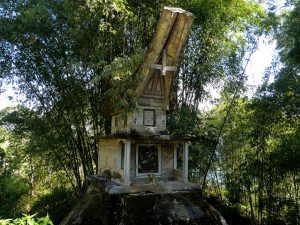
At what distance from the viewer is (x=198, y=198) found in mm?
6098

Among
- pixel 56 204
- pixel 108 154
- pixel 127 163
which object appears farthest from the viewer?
pixel 56 204

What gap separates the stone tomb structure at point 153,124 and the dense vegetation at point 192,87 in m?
0.44

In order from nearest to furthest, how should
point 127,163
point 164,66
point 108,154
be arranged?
point 127,163 < point 164,66 < point 108,154

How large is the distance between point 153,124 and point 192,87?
2206mm

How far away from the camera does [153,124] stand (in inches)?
239

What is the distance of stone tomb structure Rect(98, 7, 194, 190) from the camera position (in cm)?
541

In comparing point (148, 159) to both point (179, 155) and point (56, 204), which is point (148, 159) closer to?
point (179, 155)

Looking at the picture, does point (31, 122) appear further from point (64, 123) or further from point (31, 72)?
point (31, 72)

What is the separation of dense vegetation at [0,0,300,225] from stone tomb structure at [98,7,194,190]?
439mm

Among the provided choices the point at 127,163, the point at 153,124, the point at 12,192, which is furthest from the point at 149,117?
the point at 12,192

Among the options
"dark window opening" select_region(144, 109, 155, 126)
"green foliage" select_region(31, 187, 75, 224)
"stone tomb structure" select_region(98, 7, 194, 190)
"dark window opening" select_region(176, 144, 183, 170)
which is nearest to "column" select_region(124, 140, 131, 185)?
"stone tomb structure" select_region(98, 7, 194, 190)

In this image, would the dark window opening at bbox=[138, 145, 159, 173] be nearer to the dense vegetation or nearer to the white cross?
the dense vegetation

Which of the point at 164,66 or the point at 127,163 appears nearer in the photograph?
the point at 127,163

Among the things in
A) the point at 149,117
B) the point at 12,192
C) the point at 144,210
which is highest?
the point at 149,117
